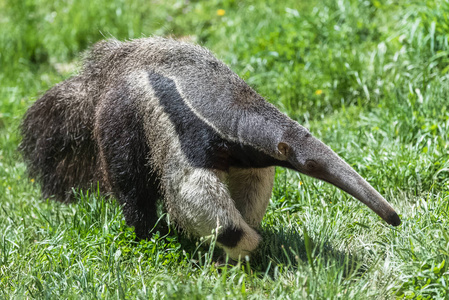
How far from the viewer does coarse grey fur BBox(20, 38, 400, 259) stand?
172 inches

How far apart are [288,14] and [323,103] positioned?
2.02 metres

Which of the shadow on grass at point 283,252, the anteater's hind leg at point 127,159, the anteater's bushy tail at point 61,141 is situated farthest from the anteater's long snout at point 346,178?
the anteater's bushy tail at point 61,141

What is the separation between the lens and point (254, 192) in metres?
4.93

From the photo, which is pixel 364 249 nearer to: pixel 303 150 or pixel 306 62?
pixel 303 150

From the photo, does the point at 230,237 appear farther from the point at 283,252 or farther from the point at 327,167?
the point at 327,167

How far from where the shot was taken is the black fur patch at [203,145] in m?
4.45

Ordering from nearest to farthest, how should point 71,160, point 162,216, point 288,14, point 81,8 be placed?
point 162,216 → point 71,160 → point 288,14 → point 81,8

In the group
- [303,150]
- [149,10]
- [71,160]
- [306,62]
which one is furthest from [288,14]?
[303,150]

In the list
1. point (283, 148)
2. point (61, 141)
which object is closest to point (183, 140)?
point (283, 148)

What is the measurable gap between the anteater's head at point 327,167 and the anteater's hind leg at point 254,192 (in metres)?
0.55

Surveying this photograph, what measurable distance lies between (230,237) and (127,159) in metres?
1.13

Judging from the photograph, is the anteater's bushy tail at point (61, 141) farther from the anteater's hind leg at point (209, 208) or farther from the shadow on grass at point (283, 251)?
the shadow on grass at point (283, 251)

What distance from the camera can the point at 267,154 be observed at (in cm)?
444

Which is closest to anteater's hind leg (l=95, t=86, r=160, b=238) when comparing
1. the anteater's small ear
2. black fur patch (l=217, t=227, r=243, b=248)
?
black fur patch (l=217, t=227, r=243, b=248)
